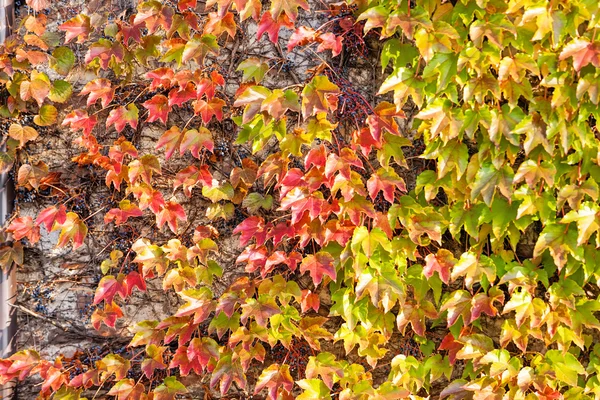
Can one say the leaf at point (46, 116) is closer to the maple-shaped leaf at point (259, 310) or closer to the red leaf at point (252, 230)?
the red leaf at point (252, 230)

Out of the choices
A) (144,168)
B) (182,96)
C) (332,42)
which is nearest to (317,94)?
(332,42)

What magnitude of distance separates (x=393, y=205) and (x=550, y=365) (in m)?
0.80

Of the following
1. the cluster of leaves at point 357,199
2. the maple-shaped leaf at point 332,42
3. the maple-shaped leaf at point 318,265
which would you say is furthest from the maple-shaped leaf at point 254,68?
the maple-shaped leaf at point 318,265

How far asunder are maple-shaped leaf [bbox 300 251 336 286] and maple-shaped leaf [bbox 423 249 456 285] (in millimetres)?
337

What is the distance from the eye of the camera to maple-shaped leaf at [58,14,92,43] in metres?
1.95

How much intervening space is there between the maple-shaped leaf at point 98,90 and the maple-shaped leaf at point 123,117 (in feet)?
0.19

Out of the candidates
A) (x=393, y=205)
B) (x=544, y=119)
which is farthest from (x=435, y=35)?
(x=393, y=205)

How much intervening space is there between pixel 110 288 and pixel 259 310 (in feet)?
1.83

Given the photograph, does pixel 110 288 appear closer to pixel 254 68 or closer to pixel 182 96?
pixel 182 96

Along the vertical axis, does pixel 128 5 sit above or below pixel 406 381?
above

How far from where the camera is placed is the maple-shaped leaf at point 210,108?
1977 mm

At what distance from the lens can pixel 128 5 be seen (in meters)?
2.10

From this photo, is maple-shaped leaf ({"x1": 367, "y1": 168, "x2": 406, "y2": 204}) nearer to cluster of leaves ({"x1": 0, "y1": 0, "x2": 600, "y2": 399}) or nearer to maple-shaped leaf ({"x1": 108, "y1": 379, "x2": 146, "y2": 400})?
cluster of leaves ({"x1": 0, "y1": 0, "x2": 600, "y2": 399})

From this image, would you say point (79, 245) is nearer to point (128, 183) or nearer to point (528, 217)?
point (128, 183)
